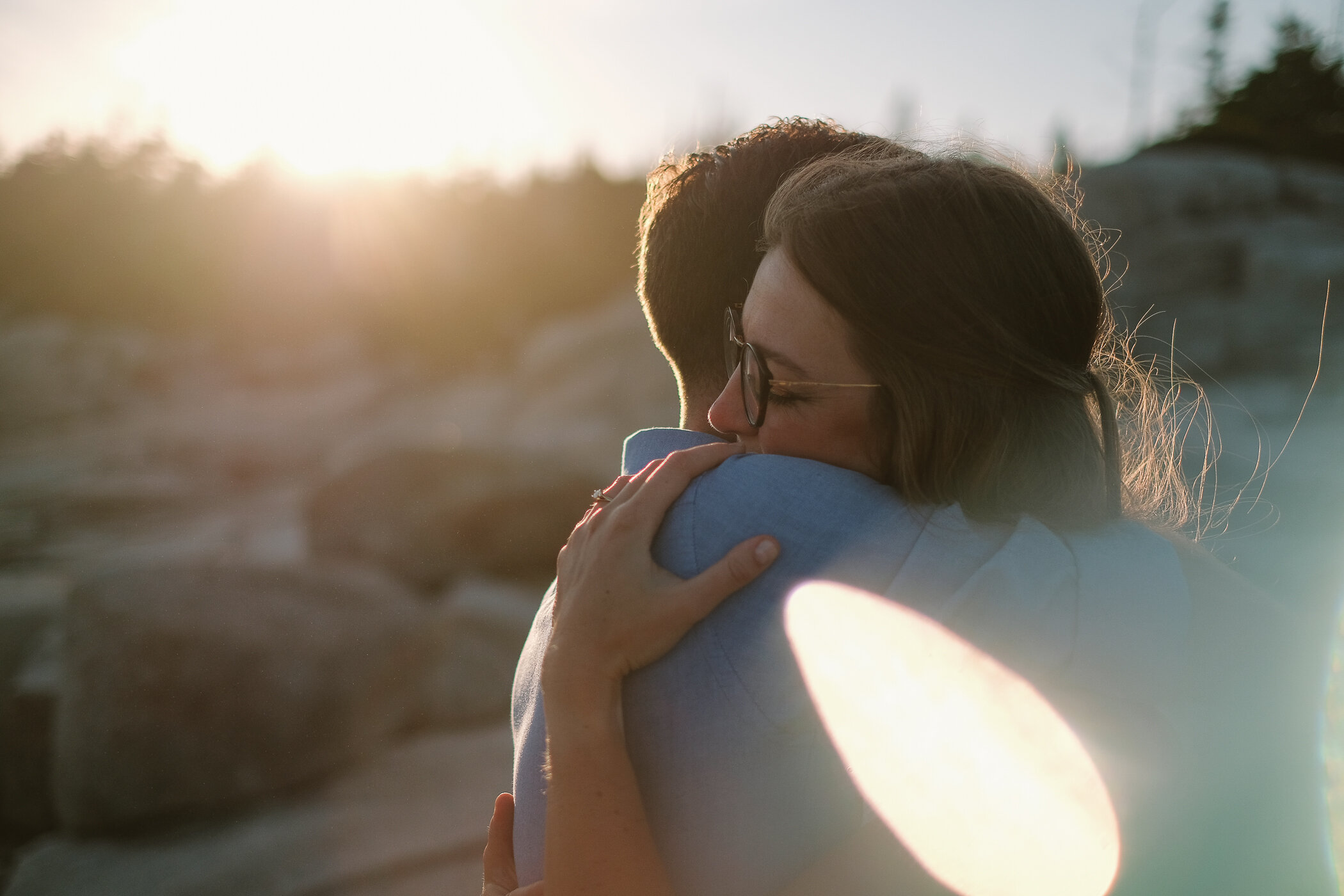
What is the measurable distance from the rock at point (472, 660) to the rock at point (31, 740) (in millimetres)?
2103

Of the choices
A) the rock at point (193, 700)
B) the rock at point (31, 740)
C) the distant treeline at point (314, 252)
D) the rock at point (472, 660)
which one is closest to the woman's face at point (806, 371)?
the rock at point (472, 660)

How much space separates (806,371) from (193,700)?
14.4 feet

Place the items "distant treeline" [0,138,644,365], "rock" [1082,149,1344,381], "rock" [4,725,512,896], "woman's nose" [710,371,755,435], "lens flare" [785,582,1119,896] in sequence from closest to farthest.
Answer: "lens flare" [785,582,1119,896], "woman's nose" [710,371,755,435], "rock" [4,725,512,896], "rock" [1082,149,1344,381], "distant treeline" [0,138,644,365]

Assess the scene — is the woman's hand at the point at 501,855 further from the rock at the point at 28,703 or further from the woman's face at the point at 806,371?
the rock at the point at 28,703

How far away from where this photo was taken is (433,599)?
7066 millimetres

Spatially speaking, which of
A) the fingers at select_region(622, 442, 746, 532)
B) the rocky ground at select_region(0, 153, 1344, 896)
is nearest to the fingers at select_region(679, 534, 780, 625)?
the fingers at select_region(622, 442, 746, 532)

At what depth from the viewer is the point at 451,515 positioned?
7.41m

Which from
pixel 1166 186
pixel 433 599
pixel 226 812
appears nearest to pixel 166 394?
pixel 433 599

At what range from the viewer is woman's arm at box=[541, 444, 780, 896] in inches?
46.4

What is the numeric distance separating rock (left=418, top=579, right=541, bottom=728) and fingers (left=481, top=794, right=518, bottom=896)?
340 centimetres

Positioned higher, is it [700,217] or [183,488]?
[700,217]

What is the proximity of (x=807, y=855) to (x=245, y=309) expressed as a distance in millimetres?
25261

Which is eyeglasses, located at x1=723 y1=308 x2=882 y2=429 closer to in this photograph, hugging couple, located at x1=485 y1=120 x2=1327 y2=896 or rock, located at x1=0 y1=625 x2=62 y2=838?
hugging couple, located at x1=485 y1=120 x2=1327 y2=896

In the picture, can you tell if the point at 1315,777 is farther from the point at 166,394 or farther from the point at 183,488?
the point at 166,394
